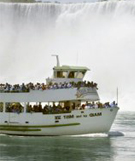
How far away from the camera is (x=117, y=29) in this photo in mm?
79250

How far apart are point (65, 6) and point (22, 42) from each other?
801cm

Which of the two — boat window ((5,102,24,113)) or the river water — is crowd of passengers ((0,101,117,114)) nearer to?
boat window ((5,102,24,113))

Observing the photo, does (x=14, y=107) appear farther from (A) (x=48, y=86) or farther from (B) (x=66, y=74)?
(B) (x=66, y=74)

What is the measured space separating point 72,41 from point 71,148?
53.0 meters

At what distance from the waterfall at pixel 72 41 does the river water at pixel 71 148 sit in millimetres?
35208

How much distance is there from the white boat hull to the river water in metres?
0.44

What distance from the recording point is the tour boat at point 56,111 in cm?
3328

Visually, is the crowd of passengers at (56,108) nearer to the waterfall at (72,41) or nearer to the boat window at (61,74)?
the boat window at (61,74)

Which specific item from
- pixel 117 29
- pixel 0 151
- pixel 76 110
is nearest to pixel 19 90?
pixel 76 110

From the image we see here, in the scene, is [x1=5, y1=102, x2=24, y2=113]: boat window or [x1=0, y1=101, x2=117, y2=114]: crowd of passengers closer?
[x1=0, y1=101, x2=117, y2=114]: crowd of passengers

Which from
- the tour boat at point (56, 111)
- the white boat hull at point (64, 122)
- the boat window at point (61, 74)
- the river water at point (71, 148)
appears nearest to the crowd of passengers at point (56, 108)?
the tour boat at point (56, 111)

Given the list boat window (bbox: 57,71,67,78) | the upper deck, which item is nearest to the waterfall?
the upper deck

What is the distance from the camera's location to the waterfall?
2921 inches

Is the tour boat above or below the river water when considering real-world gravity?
above
